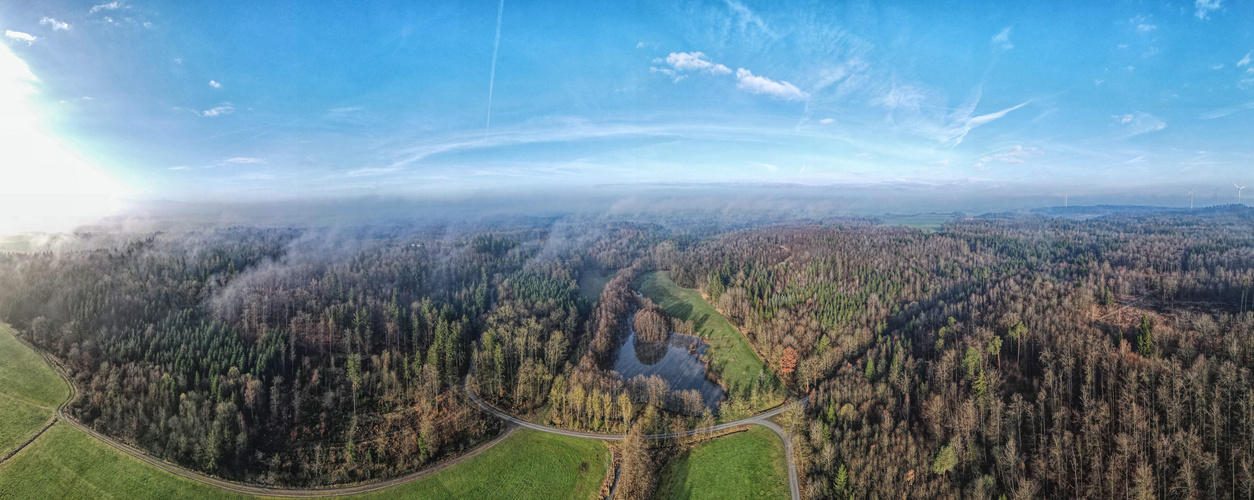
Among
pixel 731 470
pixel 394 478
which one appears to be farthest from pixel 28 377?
pixel 731 470

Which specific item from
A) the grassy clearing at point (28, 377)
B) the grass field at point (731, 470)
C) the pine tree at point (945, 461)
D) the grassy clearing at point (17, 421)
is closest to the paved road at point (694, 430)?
the grass field at point (731, 470)

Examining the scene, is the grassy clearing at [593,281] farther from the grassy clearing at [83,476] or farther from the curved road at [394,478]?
the grassy clearing at [83,476]

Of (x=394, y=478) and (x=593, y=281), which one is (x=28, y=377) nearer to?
(x=394, y=478)

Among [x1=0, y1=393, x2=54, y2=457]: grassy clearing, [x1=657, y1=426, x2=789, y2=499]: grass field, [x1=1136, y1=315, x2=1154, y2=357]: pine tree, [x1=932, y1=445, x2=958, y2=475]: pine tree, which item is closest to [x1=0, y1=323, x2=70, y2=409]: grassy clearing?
[x1=0, y1=393, x2=54, y2=457]: grassy clearing

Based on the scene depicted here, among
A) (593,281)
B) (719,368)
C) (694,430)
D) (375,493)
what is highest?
(593,281)

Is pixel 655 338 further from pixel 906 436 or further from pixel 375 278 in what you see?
pixel 375 278
